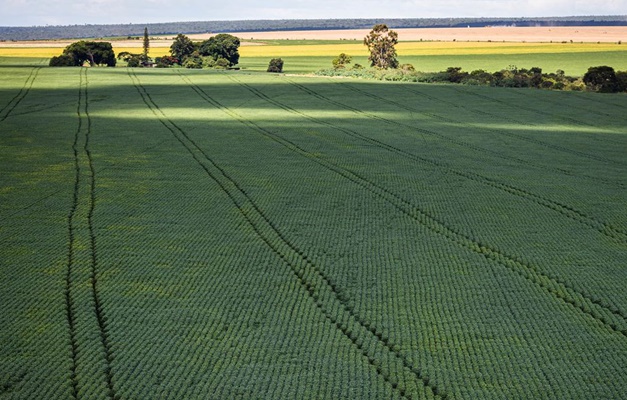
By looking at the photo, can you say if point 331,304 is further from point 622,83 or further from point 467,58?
point 467,58

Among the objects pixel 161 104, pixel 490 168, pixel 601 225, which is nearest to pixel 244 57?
pixel 161 104

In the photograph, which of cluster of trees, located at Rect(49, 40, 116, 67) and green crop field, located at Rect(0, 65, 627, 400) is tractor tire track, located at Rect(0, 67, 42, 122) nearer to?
green crop field, located at Rect(0, 65, 627, 400)

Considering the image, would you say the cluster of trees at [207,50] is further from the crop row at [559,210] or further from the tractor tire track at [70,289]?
A: the crop row at [559,210]

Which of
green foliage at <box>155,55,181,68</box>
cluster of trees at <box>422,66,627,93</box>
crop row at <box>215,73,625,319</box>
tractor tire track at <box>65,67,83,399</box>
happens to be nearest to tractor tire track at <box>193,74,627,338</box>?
crop row at <box>215,73,625,319</box>

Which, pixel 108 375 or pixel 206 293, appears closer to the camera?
pixel 108 375

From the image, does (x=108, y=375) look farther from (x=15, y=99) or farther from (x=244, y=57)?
(x=244, y=57)

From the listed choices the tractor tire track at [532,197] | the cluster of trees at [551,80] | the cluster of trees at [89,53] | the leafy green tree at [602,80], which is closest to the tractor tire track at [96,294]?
the tractor tire track at [532,197]
